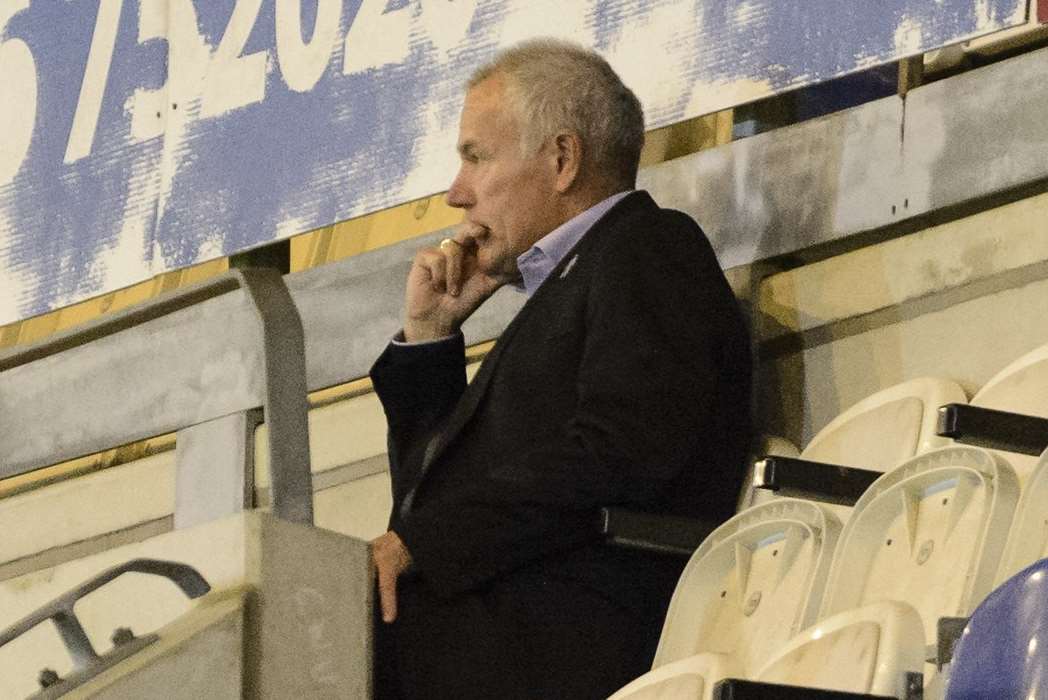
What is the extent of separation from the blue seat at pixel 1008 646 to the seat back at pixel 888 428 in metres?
1.04

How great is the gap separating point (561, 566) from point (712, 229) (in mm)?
735

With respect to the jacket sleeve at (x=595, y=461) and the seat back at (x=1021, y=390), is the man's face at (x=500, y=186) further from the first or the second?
the seat back at (x=1021, y=390)

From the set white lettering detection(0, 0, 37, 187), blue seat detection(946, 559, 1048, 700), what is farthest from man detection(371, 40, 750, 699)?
white lettering detection(0, 0, 37, 187)

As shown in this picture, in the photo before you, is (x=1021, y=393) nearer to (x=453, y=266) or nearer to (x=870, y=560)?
(x=870, y=560)

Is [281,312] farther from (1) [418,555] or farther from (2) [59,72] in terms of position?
(2) [59,72]

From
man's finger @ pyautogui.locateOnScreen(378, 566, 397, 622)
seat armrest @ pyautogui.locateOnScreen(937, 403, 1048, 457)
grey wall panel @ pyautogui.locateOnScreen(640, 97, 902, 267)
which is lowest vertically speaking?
man's finger @ pyautogui.locateOnScreen(378, 566, 397, 622)

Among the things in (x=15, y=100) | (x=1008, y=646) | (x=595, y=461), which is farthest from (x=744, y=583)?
(x=15, y=100)

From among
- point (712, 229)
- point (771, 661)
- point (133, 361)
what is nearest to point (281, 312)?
A: point (712, 229)

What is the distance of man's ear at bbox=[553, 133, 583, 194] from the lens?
10.4 feet

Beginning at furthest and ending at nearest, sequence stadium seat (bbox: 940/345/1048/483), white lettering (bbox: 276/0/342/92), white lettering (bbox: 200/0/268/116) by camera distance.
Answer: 1. white lettering (bbox: 200/0/268/116)
2. white lettering (bbox: 276/0/342/92)
3. stadium seat (bbox: 940/345/1048/483)

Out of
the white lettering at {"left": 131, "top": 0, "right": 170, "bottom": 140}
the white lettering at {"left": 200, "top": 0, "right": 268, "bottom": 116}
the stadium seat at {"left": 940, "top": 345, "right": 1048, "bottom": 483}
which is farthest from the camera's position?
the white lettering at {"left": 131, "top": 0, "right": 170, "bottom": 140}

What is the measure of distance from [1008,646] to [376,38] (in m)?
2.31

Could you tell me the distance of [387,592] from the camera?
2.73 meters

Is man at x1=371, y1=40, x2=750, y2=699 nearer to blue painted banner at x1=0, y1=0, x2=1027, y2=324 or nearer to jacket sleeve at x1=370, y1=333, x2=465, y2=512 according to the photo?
jacket sleeve at x1=370, y1=333, x2=465, y2=512
